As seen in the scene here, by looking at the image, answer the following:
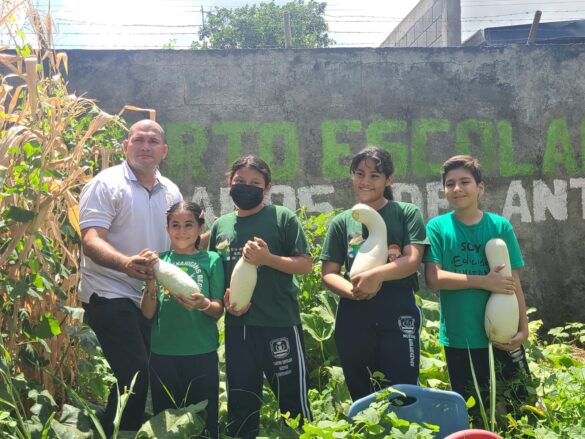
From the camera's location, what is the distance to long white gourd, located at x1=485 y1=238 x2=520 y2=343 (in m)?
3.33

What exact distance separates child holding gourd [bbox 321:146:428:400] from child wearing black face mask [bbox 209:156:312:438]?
8.5 inches

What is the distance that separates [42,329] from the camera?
127 inches

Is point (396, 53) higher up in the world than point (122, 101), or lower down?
higher up

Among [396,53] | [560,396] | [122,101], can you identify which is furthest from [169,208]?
[396,53]

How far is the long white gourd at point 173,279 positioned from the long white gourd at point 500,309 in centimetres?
145

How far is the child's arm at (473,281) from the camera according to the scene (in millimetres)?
3354

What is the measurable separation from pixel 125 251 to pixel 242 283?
2.11 feet

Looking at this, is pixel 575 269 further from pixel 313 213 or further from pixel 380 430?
pixel 380 430

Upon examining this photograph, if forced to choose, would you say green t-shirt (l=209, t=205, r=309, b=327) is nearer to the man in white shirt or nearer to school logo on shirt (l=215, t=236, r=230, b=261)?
school logo on shirt (l=215, t=236, r=230, b=261)

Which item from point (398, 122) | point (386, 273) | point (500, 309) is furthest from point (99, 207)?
point (398, 122)

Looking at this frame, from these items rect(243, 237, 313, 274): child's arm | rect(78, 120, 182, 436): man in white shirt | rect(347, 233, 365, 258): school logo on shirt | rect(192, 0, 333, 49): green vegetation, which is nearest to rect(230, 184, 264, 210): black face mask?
rect(243, 237, 313, 274): child's arm

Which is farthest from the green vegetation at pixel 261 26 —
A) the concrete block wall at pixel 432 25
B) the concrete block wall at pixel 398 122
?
the concrete block wall at pixel 398 122

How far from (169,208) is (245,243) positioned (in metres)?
0.45

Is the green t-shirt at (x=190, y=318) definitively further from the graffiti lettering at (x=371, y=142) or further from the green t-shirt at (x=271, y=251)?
the graffiti lettering at (x=371, y=142)
